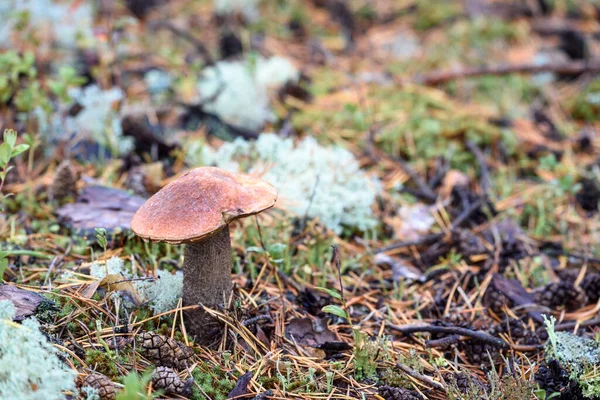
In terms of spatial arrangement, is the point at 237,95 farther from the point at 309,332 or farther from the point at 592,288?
the point at 592,288

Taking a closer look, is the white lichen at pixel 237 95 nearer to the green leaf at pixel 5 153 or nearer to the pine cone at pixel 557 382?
the green leaf at pixel 5 153

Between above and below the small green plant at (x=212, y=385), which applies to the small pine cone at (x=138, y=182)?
above

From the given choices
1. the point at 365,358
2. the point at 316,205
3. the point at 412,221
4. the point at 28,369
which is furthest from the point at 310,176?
the point at 28,369

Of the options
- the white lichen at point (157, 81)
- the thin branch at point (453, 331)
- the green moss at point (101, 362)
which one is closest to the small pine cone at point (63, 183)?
the green moss at point (101, 362)

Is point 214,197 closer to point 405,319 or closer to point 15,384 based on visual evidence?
Result: point 15,384

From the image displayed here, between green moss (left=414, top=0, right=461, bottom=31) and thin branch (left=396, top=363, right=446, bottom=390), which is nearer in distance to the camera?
thin branch (left=396, top=363, right=446, bottom=390)

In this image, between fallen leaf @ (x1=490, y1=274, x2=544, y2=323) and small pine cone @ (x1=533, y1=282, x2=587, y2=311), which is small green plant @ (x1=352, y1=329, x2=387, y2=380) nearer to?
fallen leaf @ (x1=490, y1=274, x2=544, y2=323)

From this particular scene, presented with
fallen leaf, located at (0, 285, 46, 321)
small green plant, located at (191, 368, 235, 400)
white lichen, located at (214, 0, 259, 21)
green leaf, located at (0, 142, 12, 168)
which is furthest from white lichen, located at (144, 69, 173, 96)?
small green plant, located at (191, 368, 235, 400)
